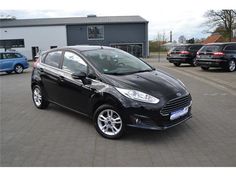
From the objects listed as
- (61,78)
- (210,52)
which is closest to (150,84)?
(61,78)

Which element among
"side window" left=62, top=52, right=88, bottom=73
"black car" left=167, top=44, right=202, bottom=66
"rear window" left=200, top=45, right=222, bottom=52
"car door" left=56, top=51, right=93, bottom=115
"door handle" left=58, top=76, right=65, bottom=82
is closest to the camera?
"car door" left=56, top=51, right=93, bottom=115

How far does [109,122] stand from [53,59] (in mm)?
2596

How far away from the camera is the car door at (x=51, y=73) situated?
6.93 m

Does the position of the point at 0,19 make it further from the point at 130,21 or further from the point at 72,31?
the point at 130,21

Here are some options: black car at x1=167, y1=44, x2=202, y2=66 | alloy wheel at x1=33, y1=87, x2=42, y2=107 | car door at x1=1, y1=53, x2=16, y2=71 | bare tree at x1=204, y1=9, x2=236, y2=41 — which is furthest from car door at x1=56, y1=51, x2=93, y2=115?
bare tree at x1=204, y1=9, x2=236, y2=41

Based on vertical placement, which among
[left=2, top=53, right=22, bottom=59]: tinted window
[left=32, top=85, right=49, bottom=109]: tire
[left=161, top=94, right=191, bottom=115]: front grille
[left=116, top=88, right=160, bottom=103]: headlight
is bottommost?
[left=32, top=85, right=49, bottom=109]: tire

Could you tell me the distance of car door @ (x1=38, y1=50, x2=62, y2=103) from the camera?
22.7 feet

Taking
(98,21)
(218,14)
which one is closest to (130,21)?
(98,21)

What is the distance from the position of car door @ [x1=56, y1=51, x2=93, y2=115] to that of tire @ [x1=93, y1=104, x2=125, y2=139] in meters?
0.42

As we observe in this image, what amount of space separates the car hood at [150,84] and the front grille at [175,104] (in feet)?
0.29

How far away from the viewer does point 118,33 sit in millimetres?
53031

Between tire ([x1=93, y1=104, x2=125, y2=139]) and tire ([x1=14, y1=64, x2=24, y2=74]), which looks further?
tire ([x1=14, y1=64, x2=24, y2=74])

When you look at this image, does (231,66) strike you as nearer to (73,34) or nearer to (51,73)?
(51,73)

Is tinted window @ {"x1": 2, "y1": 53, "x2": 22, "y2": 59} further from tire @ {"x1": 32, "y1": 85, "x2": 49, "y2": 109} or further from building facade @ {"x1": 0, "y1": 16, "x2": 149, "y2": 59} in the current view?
building facade @ {"x1": 0, "y1": 16, "x2": 149, "y2": 59}
